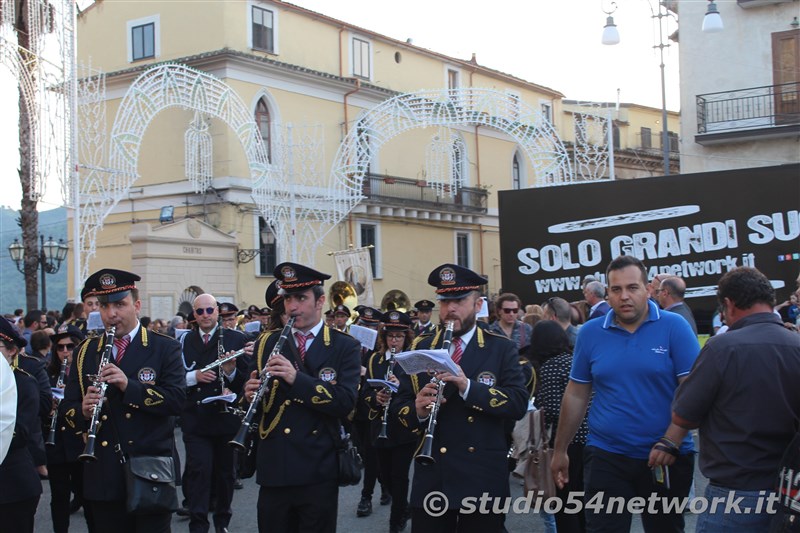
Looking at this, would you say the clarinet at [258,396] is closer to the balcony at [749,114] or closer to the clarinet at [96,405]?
the clarinet at [96,405]

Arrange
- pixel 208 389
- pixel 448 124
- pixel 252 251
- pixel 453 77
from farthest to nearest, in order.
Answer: pixel 453 77 → pixel 252 251 → pixel 448 124 → pixel 208 389

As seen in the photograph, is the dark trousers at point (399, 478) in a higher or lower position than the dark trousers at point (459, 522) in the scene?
lower

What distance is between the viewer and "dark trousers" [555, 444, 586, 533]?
6.87m

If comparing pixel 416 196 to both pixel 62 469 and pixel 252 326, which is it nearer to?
pixel 252 326

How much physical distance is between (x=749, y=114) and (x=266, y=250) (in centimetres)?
1577

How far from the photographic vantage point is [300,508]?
217 inches

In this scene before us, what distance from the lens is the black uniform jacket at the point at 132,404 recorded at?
5.69 meters

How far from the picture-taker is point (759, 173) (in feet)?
45.3

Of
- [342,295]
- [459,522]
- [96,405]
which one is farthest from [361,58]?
[459,522]

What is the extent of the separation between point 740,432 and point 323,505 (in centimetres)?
242

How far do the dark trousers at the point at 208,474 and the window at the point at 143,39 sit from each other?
25122 millimetres

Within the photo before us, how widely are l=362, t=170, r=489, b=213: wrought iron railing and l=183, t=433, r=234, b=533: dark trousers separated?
25.9 meters

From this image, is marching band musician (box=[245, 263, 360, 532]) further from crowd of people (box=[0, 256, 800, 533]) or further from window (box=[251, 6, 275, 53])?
window (box=[251, 6, 275, 53])

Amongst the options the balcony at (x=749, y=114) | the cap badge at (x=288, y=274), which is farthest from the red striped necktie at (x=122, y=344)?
the balcony at (x=749, y=114)
